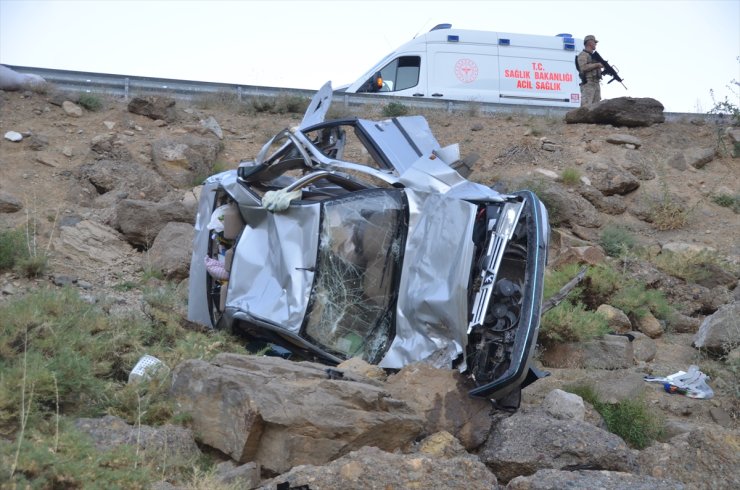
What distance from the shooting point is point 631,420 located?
6562 millimetres

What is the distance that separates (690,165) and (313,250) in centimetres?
1047

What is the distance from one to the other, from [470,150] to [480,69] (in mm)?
3610

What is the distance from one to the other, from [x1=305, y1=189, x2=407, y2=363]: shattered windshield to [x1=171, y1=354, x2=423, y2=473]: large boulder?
3.66 ft

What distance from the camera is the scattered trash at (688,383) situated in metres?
7.53

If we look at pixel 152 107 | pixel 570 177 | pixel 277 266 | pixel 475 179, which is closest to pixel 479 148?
pixel 475 179

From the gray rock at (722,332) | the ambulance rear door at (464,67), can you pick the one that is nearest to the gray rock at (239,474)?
the gray rock at (722,332)

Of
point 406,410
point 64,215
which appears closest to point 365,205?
point 406,410

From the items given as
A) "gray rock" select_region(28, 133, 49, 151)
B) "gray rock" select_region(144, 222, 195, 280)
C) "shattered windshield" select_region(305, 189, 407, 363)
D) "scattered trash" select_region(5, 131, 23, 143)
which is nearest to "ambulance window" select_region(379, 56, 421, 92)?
"gray rock" select_region(28, 133, 49, 151)

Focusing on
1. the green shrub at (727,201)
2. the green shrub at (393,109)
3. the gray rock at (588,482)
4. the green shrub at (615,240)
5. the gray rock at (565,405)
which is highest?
the green shrub at (393,109)

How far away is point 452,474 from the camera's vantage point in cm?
438

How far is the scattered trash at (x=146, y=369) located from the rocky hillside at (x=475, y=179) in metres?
0.50

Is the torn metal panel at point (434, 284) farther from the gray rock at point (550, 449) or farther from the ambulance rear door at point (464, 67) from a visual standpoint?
the ambulance rear door at point (464, 67)

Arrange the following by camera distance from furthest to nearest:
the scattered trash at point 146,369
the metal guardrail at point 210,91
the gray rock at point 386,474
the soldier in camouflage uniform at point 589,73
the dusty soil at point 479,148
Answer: the soldier in camouflage uniform at point 589,73
the metal guardrail at point 210,91
the dusty soil at point 479,148
the scattered trash at point 146,369
the gray rock at point 386,474

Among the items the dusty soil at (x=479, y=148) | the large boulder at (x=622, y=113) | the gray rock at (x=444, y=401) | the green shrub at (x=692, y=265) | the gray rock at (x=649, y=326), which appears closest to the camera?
the gray rock at (x=444, y=401)
